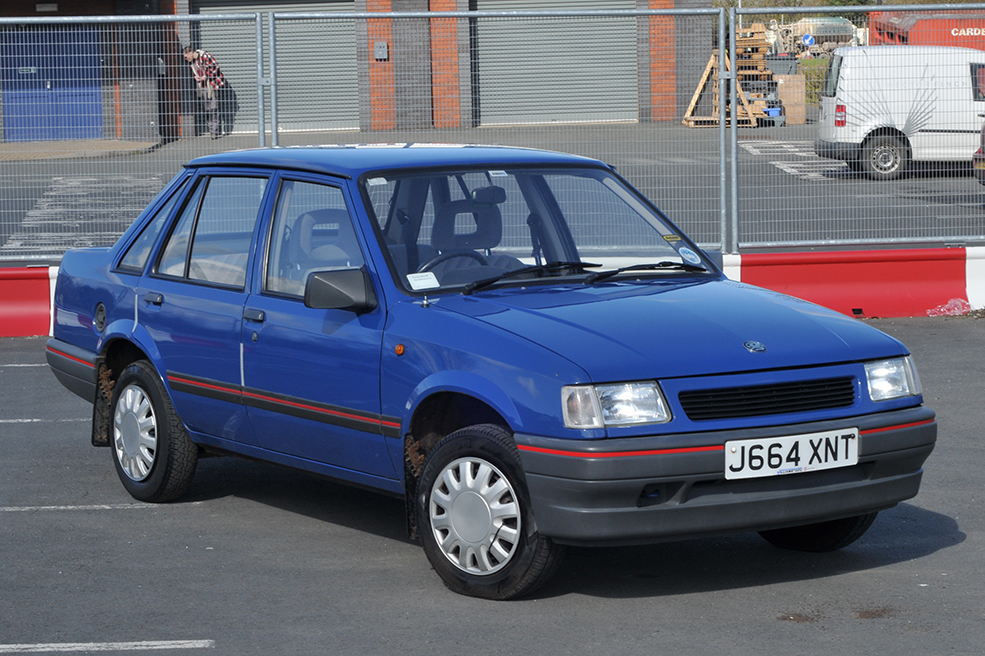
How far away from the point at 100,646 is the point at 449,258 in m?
1.97

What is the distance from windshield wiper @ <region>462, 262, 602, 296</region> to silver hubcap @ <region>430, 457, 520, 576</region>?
78 centimetres

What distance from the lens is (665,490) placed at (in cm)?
446

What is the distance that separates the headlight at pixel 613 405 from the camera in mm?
4387

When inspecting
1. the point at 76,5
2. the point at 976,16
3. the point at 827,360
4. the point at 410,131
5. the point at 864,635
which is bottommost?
the point at 864,635

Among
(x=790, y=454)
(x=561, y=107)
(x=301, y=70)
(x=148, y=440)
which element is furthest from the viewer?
(x=301, y=70)

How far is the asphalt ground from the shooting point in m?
4.38

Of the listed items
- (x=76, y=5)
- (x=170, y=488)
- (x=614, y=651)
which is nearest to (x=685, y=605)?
(x=614, y=651)

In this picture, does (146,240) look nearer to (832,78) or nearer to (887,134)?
(887,134)

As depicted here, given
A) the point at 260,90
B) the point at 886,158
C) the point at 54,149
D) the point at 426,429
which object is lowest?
the point at 426,429

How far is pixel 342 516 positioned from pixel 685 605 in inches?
76.4

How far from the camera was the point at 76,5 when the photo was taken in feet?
110

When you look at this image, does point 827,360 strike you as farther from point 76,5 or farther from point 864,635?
point 76,5

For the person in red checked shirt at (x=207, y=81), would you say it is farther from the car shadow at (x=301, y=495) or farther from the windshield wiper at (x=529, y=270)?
the windshield wiper at (x=529, y=270)

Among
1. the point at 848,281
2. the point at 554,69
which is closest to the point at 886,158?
the point at 848,281
